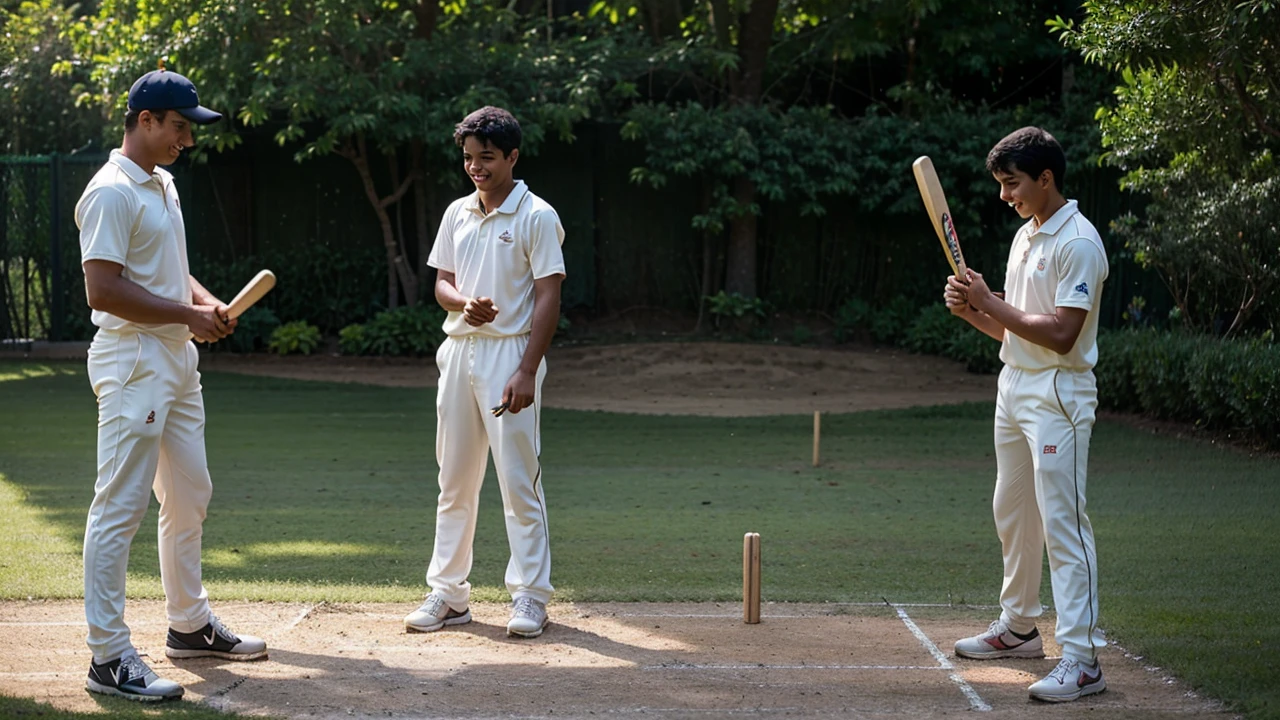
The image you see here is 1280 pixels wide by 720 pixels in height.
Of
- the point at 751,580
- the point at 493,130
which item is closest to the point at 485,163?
the point at 493,130

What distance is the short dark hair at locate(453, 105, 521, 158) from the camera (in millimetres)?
6094

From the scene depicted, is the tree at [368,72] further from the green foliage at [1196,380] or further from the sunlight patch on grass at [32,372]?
the green foliage at [1196,380]

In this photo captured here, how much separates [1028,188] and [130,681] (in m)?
3.94

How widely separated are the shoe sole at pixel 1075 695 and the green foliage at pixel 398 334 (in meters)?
15.6

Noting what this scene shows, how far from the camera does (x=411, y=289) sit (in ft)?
70.6

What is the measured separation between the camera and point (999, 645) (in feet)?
19.1

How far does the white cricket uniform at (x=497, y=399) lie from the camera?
616cm

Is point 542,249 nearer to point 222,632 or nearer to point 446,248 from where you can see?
point 446,248

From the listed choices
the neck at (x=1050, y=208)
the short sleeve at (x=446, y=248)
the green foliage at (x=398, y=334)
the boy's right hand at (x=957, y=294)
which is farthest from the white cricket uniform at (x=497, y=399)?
the green foliage at (x=398, y=334)

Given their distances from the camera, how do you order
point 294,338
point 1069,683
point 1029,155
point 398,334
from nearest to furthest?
point 1069,683, point 1029,155, point 398,334, point 294,338

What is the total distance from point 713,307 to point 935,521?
13239 mm

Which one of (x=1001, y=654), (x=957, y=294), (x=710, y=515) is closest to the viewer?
(x=957, y=294)

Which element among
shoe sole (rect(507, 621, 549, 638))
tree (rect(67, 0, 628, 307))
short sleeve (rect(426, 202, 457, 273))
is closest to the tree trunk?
tree (rect(67, 0, 628, 307))

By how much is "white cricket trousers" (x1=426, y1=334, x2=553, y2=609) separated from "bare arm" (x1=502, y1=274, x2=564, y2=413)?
78 mm
